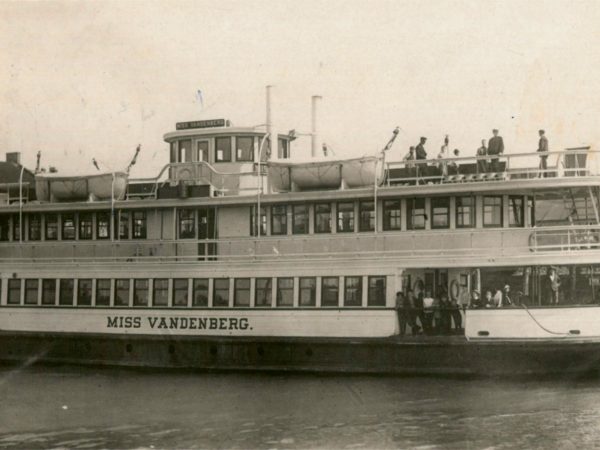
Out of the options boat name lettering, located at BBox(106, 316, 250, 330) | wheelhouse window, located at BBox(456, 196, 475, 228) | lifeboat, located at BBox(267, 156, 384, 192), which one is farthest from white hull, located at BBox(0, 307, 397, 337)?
lifeboat, located at BBox(267, 156, 384, 192)

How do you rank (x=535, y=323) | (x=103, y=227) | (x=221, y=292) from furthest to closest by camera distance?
(x=103, y=227), (x=221, y=292), (x=535, y=323)

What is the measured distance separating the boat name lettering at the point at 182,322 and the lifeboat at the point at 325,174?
11.9ft

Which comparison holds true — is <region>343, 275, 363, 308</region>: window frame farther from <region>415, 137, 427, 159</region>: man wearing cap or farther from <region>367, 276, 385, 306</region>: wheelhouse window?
<region>415, 137, 427, 159</region>: man wearing cap

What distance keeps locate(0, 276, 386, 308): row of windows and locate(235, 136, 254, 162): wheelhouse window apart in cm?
435

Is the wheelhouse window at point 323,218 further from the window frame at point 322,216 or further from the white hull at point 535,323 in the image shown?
the white hull at point 535,323

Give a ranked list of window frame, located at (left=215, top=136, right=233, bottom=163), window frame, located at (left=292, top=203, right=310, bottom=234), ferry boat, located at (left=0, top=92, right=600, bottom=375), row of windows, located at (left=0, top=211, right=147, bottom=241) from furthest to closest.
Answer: window frame, located at (left=215, top=136, right=233, bottom=163), row of windows, located at (left=0, top=211, right=147, bottom=241), window frame, located at (left=292, top=203, right=310, bottom=234), ferry boat, located at (left=0, top=92, right=600, bottom=375)

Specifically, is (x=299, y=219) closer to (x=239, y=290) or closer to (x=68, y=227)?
(x=239, y=290)

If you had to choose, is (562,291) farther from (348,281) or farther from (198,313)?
(198,313)

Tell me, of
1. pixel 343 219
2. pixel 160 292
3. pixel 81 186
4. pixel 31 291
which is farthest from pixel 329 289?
pixel 31 291

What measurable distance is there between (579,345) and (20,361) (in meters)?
14.1

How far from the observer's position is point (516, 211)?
21359 millimetres

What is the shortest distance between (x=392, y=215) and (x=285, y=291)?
3.19 m

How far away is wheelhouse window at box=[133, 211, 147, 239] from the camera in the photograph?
24594 millimetres

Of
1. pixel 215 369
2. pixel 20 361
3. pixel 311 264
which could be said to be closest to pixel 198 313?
pixel 215 369
